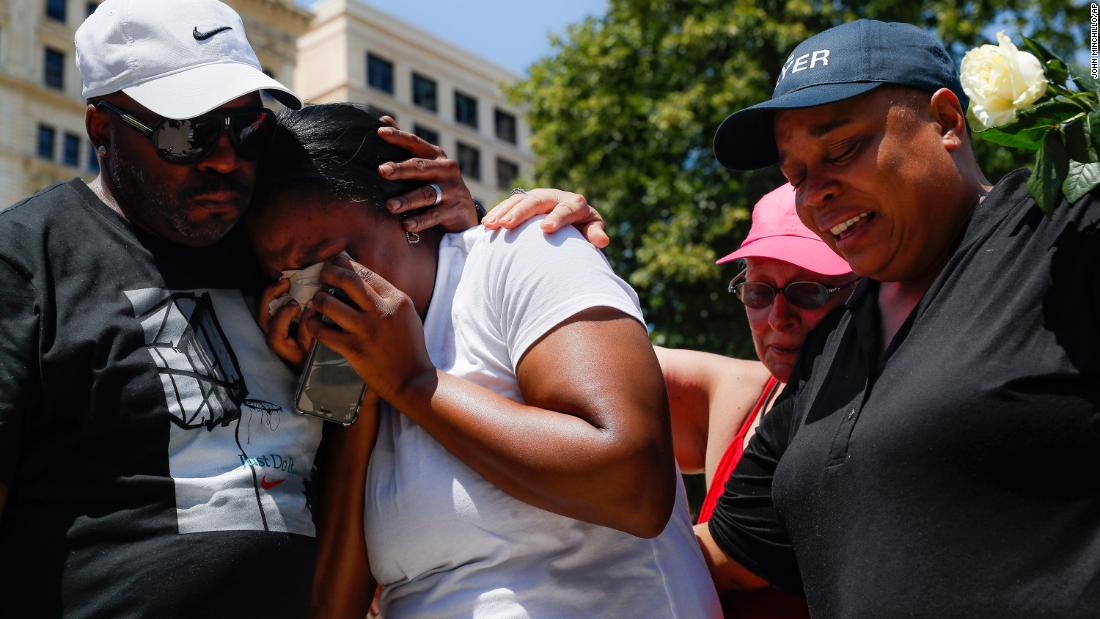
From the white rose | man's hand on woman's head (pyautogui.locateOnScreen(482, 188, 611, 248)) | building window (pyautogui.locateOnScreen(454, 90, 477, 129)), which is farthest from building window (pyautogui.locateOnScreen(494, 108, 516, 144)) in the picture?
the white rose

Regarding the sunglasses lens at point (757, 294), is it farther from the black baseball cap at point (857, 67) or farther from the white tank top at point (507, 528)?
the white tank top at point (507, 528)

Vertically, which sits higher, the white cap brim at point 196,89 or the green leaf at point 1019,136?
the green leaf at point 1019,136

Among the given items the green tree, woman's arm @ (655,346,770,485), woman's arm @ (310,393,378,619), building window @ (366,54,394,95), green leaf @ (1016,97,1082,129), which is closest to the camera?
green leaf @ (1016,97,1082,129)

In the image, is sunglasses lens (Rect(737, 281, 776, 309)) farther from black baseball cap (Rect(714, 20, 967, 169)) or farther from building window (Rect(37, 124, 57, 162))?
building window (Rect(37, 124, 57, 162))

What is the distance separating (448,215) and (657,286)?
32.8 ft

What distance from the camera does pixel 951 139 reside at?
7.82 ft

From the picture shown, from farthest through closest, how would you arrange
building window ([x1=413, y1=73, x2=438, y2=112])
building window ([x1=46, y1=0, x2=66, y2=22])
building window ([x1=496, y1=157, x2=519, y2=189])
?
building window ([x1=496, y1=157, x2=519, y2=189]), building window ([x1=413, y1=73, x2=438, y2=112]), building window ([x1=46, y1=0, x2=66, y2=22])

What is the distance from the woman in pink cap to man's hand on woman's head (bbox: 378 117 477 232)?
37.7 inches

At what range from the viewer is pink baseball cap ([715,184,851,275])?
329 cm

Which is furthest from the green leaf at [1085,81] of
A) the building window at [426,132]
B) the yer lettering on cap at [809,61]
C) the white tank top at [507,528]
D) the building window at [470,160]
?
the building window at [470,160]

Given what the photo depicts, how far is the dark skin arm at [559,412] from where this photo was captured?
7.40 ft

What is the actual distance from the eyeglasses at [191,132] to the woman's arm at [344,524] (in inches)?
26.5

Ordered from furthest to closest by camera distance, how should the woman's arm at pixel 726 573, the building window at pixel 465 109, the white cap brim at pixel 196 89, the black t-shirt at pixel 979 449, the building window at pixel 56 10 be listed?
the building window at pixel 465 109, the building window at pixel 56 10, the woman's arm at pixel 726 573, the white cap brim at pixel 196 89, the black t-shirt at pixel 979 449

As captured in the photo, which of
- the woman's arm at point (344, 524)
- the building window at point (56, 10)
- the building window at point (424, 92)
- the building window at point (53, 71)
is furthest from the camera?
the building window at point (424, 92)
